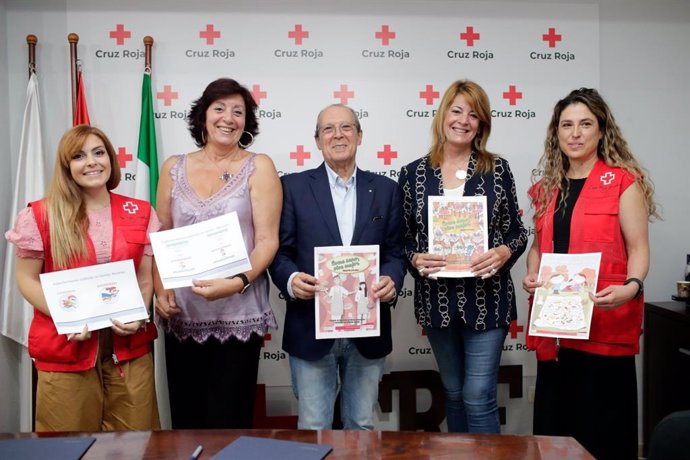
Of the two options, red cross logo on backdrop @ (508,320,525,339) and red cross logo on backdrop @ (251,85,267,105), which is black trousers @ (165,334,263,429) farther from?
red cross logo on backdrop @ (508,320,525,339)

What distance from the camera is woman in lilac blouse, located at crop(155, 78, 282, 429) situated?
2.49 m

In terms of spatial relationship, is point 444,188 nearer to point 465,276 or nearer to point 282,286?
point 465,276

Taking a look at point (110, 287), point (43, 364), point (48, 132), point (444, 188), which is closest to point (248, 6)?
point (48, 132)

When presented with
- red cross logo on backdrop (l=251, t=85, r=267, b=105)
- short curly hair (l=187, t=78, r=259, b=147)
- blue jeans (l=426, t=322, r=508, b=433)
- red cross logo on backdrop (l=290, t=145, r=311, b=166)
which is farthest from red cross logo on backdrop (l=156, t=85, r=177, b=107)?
blue jeans (l=426, t=322, r=508, b=433)

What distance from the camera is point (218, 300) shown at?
8.27 feet

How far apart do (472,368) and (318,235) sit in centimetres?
92

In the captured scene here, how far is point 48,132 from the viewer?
11.6ft

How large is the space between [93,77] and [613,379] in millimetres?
3250

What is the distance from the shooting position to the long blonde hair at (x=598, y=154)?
8.63 feet

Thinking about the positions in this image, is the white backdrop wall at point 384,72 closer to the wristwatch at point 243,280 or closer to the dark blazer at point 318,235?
the dark blazer at point 318,235

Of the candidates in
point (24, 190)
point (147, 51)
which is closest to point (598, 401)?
point (147, 51)

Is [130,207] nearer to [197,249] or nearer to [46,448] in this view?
[197,249]

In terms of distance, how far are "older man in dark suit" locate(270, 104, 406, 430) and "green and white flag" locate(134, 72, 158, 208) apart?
1.20 meters

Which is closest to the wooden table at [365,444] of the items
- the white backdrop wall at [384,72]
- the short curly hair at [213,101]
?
the short curly hair at [213,101]
